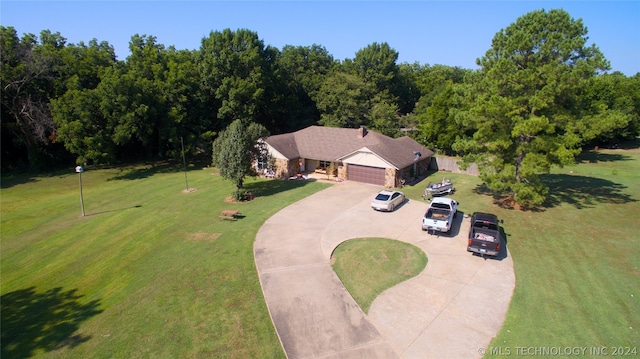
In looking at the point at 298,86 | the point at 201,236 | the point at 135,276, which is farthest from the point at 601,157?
the point at 135,276

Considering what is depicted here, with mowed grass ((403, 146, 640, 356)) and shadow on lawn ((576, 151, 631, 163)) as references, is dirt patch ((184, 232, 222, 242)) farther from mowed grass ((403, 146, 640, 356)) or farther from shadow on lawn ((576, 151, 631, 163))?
shadow on lawn ((576, 151, 631, 163))

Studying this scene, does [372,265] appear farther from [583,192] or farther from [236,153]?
[583,192]

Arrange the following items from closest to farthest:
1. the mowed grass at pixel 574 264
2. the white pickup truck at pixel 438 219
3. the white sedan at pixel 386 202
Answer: the mowed grass at pixel 574 264
the white pickup truck at pixel 438 219
the white sedan at pixel 386 202

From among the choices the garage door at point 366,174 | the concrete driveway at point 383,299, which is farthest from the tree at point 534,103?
the garage door at point 366,174

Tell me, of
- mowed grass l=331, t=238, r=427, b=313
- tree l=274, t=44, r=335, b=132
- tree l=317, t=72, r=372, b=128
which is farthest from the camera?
tree l=274, t=44, r=335, b=132

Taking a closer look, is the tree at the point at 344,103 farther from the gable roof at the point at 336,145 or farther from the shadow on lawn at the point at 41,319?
the shadow on lawn at the point at 41,319

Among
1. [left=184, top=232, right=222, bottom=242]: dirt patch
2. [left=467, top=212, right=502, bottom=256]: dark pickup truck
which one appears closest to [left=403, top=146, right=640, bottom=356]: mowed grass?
[left=467, top=212, right=502, bottom=256]: dark pickup truck
